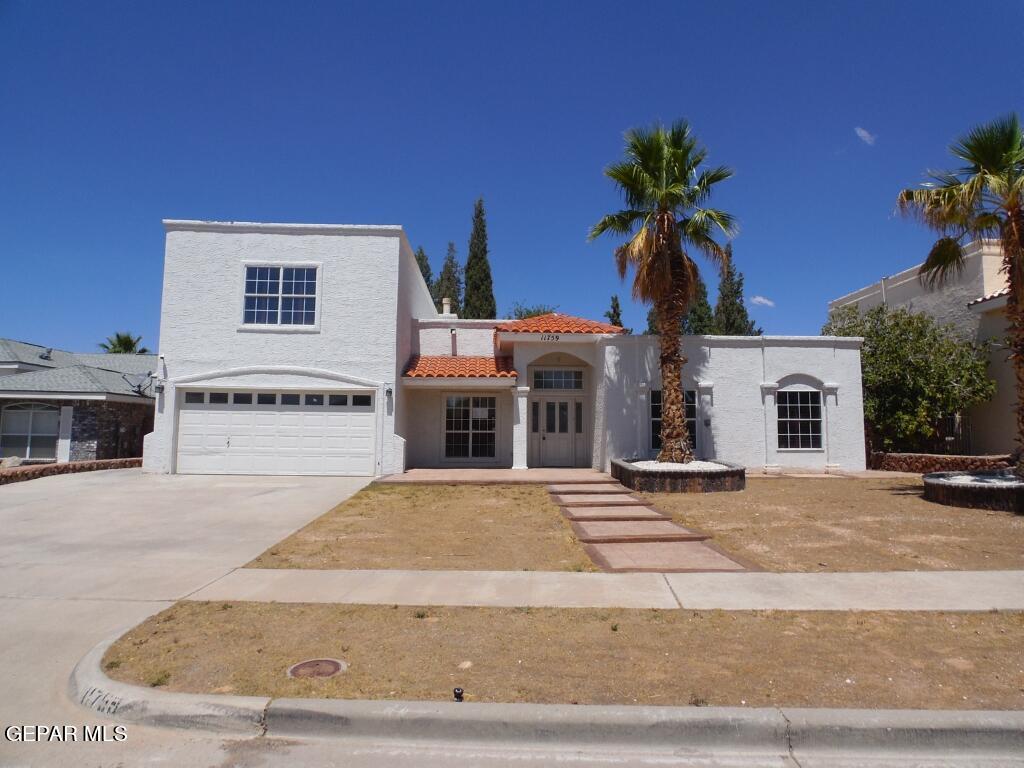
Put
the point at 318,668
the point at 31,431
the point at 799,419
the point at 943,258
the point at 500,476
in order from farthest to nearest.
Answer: the point at 31,431
the point at 799,419
the point at 500,476
the point at 943,258
the point at 318,668

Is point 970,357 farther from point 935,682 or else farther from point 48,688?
point 48,688

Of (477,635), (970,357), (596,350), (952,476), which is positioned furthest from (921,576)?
(970,357)

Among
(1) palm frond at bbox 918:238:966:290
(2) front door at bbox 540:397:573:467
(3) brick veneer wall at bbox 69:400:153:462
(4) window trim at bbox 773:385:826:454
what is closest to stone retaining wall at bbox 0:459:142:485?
(3) brick veneer wall at bbox 69:400:153:462

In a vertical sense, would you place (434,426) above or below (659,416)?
below

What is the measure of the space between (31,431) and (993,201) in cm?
2654

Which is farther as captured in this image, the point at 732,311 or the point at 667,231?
the point at 732,311

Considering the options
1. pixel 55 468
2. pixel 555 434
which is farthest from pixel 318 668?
pixel 55 468

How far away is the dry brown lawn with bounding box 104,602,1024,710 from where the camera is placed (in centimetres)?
394

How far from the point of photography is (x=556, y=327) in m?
18.0

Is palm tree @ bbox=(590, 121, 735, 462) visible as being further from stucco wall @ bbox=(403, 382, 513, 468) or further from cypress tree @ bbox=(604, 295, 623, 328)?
cypress tree @ bbox=(604, 295, 623, 328)

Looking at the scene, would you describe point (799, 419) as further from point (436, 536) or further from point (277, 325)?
point (277, 325)

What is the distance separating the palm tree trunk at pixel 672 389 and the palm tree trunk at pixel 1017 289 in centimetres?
637

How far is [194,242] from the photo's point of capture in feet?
56.3

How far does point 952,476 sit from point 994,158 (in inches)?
245
